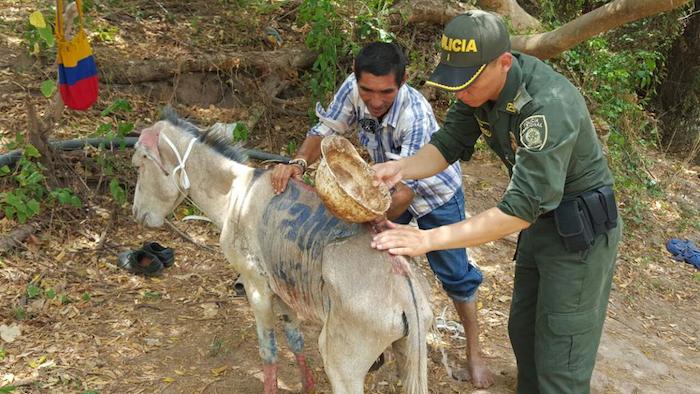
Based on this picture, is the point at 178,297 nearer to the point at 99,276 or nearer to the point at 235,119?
the point at 99,276

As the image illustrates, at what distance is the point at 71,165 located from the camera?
5.57 m

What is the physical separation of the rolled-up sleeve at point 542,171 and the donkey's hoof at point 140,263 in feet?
11.4

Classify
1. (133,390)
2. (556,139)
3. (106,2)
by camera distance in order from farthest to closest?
(106,2)
(133,390)
(556,139)

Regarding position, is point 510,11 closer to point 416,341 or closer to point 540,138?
point 540,138

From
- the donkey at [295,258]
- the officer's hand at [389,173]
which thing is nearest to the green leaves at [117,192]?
the donkey at [295,258]

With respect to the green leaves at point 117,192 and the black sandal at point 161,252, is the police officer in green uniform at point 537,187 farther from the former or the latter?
the green leaves at point 117,192

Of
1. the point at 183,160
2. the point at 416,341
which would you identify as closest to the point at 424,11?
the point at 183,160

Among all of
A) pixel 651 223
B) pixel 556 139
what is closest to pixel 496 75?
pixel 556 139

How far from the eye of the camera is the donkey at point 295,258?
8.73 feet

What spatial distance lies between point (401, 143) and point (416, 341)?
1379 millimetres

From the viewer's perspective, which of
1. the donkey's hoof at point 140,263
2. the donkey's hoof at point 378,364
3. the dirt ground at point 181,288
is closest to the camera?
the donkey's hoof at point 378,364

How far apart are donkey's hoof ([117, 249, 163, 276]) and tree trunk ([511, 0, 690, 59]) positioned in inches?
166

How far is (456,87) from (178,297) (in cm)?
327

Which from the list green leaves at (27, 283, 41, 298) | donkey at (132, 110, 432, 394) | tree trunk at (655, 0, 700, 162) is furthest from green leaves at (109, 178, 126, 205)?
tree trunk at (655, 0, 700, 162)
